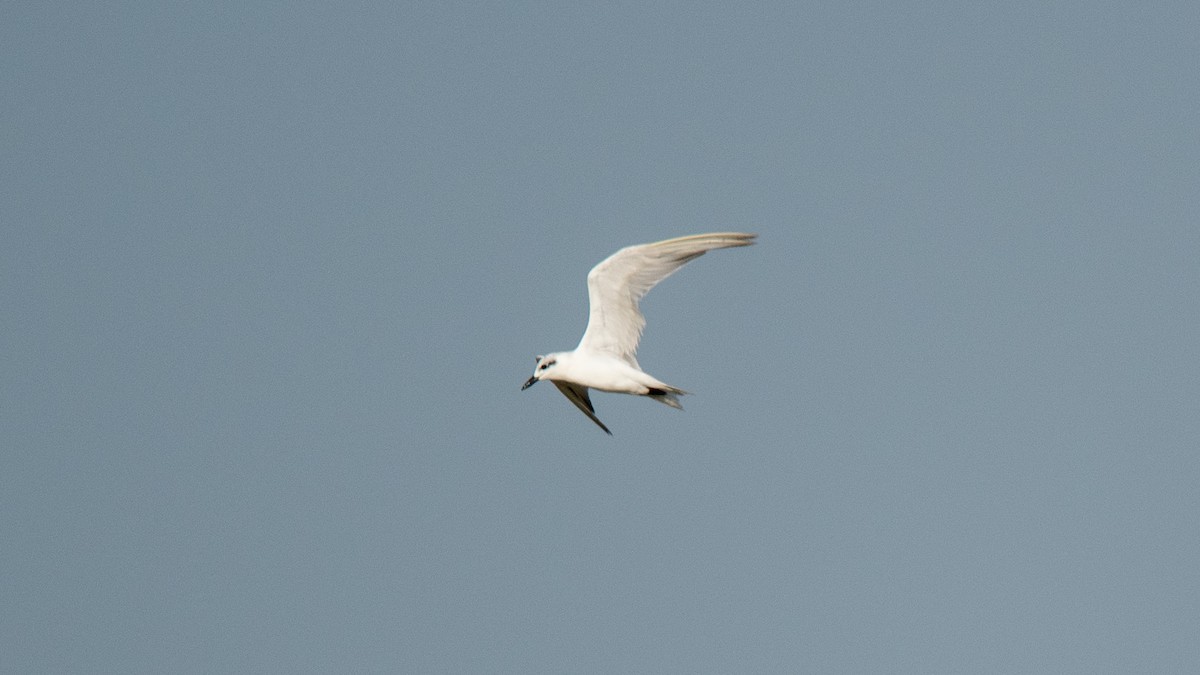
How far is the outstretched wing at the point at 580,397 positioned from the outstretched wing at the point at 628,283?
1.80 meters

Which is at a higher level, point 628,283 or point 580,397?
point 628,283

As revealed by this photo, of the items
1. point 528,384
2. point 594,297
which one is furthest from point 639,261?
point 528,384

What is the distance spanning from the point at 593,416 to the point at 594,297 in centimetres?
355

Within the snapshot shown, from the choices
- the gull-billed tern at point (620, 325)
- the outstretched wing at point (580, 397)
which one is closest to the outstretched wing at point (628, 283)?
the gull-billed tern at point (620, 325)

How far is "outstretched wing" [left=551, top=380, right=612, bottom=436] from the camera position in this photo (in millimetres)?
35875

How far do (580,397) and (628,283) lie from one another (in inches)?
147

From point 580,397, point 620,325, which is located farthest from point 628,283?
point 580,397

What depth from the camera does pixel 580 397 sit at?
36.3m

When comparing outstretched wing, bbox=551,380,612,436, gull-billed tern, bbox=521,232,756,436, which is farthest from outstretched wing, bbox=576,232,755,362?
outstretched wing, bbox=551,380,612,436

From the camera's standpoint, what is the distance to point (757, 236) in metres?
30.9

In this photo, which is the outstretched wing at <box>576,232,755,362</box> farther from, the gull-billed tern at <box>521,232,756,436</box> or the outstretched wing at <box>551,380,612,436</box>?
the outstretched wing at <box>551,380,612,436</box>

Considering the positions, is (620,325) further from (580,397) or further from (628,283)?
(580,397)

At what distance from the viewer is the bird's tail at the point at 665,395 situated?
3281 cm

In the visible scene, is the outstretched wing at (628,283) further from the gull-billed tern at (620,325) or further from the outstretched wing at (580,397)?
the outstretched wing at (580,397)
